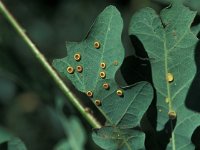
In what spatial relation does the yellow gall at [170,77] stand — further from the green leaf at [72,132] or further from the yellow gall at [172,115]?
the green leaf at [72,132]

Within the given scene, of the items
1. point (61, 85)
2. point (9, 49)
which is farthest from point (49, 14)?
point (61, 85)

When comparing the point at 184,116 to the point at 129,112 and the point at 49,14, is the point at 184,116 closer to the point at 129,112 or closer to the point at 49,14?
the point at 129,112

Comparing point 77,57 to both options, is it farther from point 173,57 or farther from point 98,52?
point 173,57

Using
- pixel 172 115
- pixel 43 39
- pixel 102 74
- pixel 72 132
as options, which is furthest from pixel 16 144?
pixel 43 39

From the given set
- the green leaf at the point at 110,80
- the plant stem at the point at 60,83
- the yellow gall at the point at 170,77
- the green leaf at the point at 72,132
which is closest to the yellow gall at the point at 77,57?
the green leaf at the point at 110,80

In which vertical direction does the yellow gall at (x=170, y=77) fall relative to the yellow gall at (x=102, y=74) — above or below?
below

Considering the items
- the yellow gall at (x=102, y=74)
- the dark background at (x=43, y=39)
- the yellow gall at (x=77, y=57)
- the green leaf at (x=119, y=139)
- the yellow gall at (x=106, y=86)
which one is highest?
the yellow gall at (x=77, y=57)
